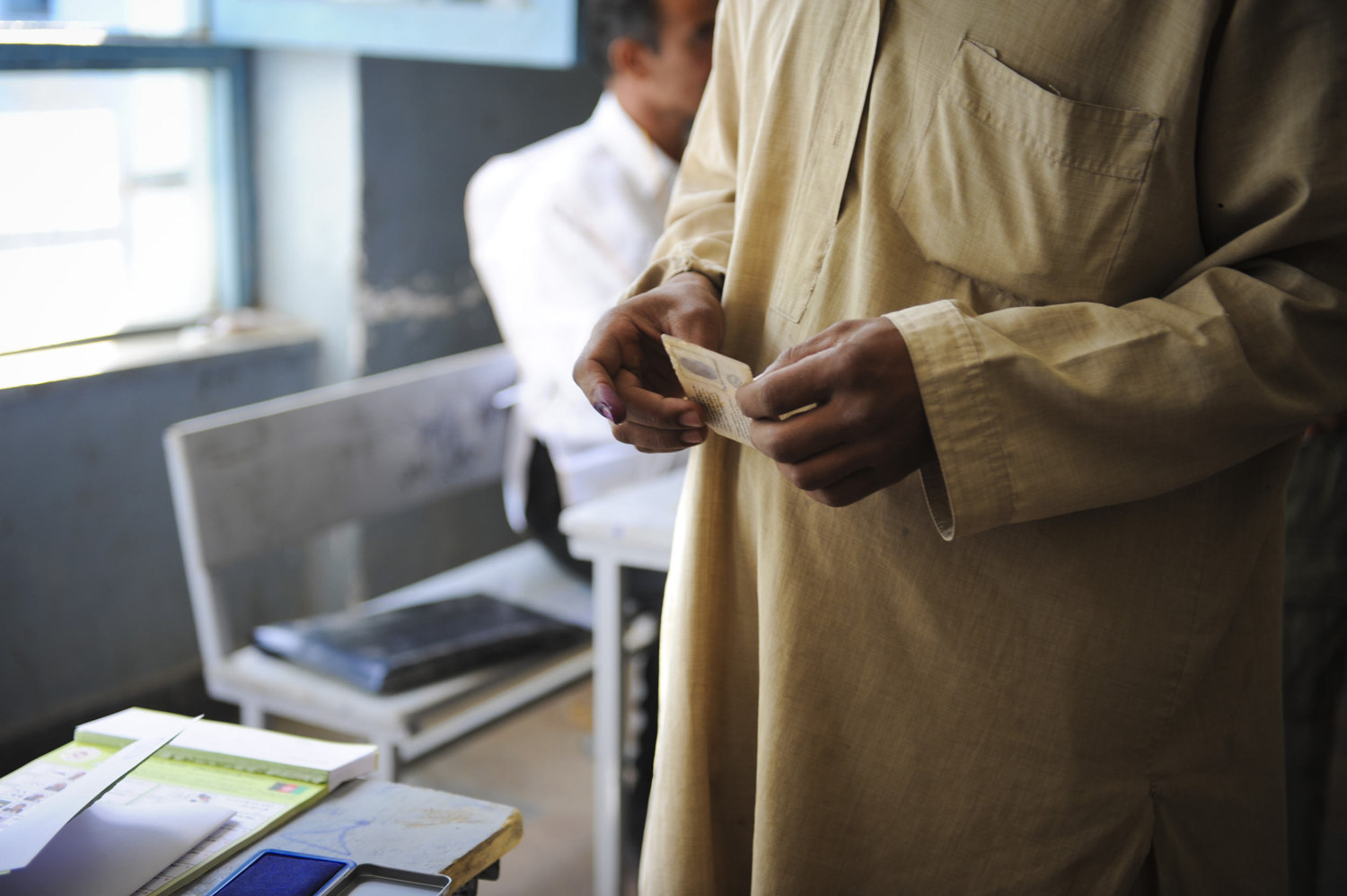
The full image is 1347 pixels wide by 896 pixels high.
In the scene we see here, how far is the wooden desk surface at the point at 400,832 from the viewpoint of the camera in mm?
771

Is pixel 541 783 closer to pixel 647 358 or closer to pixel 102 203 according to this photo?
pixel 102 203

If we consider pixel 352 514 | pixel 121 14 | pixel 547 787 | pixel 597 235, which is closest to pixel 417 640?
pixel 352 514

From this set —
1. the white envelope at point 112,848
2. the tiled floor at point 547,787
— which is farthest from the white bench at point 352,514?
the white envelope at point 112,848

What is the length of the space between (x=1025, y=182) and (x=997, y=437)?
20 cm

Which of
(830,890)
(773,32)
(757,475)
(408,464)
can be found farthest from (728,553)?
(408,464)

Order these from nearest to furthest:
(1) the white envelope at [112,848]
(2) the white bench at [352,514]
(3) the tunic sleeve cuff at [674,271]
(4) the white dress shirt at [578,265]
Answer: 1. (1) the white envelope at [112,848]
2. (3) the tunic sleeve cuff at [674,271]
3. (2) the white bench at [352,514]
4. (4) the white dress shirt at [578,265]

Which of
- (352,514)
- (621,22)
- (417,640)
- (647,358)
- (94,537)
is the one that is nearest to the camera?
(647,358)

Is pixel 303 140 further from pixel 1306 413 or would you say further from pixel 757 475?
pixel 1306 413

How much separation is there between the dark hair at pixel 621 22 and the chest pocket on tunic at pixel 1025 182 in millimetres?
1432

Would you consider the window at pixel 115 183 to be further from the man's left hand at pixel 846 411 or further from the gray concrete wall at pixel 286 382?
the man's left hand at pixel 846 411

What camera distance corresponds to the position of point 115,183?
2539 millimetres

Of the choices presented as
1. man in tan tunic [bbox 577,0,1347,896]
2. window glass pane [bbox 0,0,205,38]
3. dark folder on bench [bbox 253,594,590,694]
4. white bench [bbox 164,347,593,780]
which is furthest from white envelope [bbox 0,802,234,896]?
window glass pane [bbox 0,0,205,38]

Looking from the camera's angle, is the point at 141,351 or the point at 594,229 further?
the point at 141,351

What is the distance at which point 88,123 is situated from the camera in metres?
2.46
